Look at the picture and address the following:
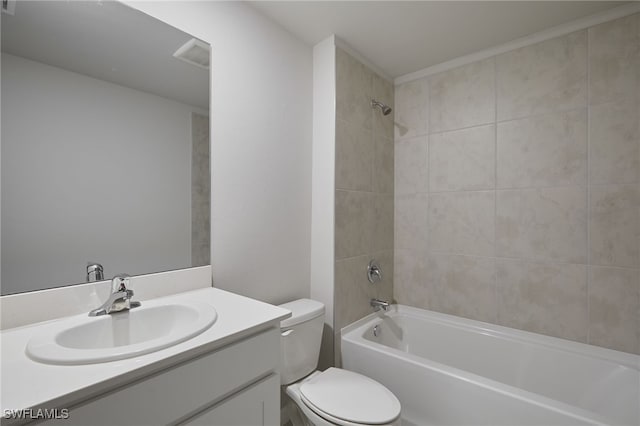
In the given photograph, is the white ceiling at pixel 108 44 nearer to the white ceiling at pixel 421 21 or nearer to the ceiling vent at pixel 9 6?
the ceiling vent at pixel 9 6

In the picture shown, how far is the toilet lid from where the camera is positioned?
3.84ft

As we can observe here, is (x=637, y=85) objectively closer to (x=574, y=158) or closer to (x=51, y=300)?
(x=574, y=158)

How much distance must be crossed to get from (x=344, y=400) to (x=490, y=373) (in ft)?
3.46

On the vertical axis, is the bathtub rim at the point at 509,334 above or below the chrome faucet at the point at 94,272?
below

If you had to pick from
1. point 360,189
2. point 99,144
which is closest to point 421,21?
point 360,189

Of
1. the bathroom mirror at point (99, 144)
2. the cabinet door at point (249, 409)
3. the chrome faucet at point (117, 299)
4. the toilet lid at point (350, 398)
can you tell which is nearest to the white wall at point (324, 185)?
the toilet lid at point (350, 398)

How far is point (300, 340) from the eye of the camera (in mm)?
1462

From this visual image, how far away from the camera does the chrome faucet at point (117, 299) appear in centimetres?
97

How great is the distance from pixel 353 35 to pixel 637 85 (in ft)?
4.97

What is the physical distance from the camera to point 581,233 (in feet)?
5.36

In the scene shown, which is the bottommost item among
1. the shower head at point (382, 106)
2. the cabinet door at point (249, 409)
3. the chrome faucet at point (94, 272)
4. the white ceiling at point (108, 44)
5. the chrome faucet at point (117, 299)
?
the cabinet door at point (249, 409)

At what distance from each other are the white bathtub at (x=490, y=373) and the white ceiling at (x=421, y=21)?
1807 mm

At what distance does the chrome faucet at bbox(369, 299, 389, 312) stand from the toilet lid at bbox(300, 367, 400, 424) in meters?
0.62

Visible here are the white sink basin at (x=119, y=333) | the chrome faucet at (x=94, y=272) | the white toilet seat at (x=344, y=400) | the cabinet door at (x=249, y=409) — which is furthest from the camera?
the white toilet seat at (x=344, y=400)
